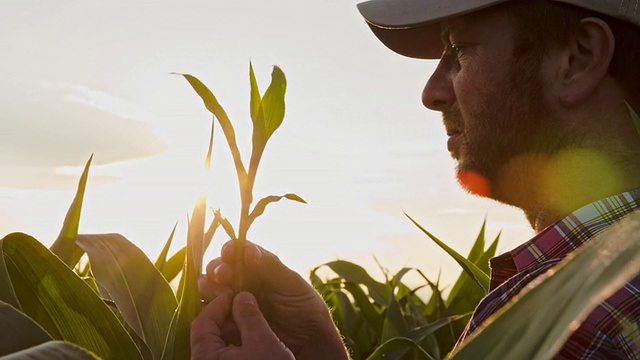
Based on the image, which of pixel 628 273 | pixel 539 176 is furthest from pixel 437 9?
pixel 628 273

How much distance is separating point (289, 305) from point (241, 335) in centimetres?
37

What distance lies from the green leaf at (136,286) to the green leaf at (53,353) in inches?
25.0

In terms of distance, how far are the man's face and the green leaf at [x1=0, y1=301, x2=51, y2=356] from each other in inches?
46.0

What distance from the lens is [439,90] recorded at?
160 centimetres

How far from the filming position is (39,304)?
2.95 feet

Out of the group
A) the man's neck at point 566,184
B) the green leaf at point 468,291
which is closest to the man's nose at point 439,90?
the man's neck at point 566,184

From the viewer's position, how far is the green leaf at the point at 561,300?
0.82ft

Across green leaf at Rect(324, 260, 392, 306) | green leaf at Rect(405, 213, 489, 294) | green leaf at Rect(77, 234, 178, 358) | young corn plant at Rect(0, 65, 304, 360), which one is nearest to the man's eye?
green leaf at Rect(405, 213, 489, 294)

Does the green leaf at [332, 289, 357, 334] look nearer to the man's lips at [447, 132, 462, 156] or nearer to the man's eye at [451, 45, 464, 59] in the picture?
the man's lips at [447, 132, 462, 156]

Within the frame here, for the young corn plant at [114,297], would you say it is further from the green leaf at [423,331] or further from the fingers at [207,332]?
the green leaf at [423,331]

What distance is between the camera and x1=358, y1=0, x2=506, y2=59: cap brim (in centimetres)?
148

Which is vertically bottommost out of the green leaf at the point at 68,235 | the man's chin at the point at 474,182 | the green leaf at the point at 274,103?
the man's chin at the point at 474,182

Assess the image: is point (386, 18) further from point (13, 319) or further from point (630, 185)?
point (13, 319)

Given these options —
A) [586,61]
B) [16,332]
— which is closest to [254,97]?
[16,332]
